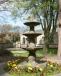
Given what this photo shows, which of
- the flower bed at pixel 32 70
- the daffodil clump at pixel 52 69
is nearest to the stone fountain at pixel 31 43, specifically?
the daffodil clump at pixel 52 69

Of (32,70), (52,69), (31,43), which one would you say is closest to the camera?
(32,70)

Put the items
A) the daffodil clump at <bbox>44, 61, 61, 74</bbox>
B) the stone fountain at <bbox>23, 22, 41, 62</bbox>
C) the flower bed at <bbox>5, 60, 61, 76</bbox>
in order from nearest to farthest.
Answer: the flower bed at <bbox>5, 60, 61, 76</bbox>
the daffodil clump at <bbox>44, 61, 61, 74</bbox>
the stone fountain at <bbox>23, 22, 41, 62</bbox>

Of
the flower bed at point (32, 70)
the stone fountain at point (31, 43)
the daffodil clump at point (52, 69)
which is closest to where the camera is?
the flower bed at point (32, 70)

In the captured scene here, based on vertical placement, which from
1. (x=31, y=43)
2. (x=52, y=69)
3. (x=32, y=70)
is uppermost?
(x=31, y=43)

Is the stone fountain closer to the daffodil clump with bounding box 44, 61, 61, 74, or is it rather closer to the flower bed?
the daffodil clump with bounding box 44, 61, 61, 74

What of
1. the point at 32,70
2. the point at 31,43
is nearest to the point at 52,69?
the point at 32,70

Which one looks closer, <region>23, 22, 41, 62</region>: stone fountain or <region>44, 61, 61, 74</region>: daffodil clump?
<region>44, 61, 61, 74</region>: daffodil clump

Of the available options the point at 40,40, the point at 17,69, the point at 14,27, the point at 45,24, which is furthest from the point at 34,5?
the point at 14,27

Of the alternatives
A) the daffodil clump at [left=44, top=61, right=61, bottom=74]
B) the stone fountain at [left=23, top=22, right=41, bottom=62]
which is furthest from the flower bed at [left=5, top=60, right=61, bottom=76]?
the stone fountain at [left=23, top=22, right=41, bottom=62]

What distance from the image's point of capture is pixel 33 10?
30.1 meters

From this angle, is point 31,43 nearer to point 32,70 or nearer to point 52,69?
point 52,69

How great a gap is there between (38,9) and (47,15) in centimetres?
324

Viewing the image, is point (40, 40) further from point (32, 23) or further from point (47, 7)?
point (32, 23)

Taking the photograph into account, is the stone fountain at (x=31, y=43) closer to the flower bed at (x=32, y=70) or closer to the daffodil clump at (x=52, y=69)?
the daffodil clump at (x=52, y=69)
